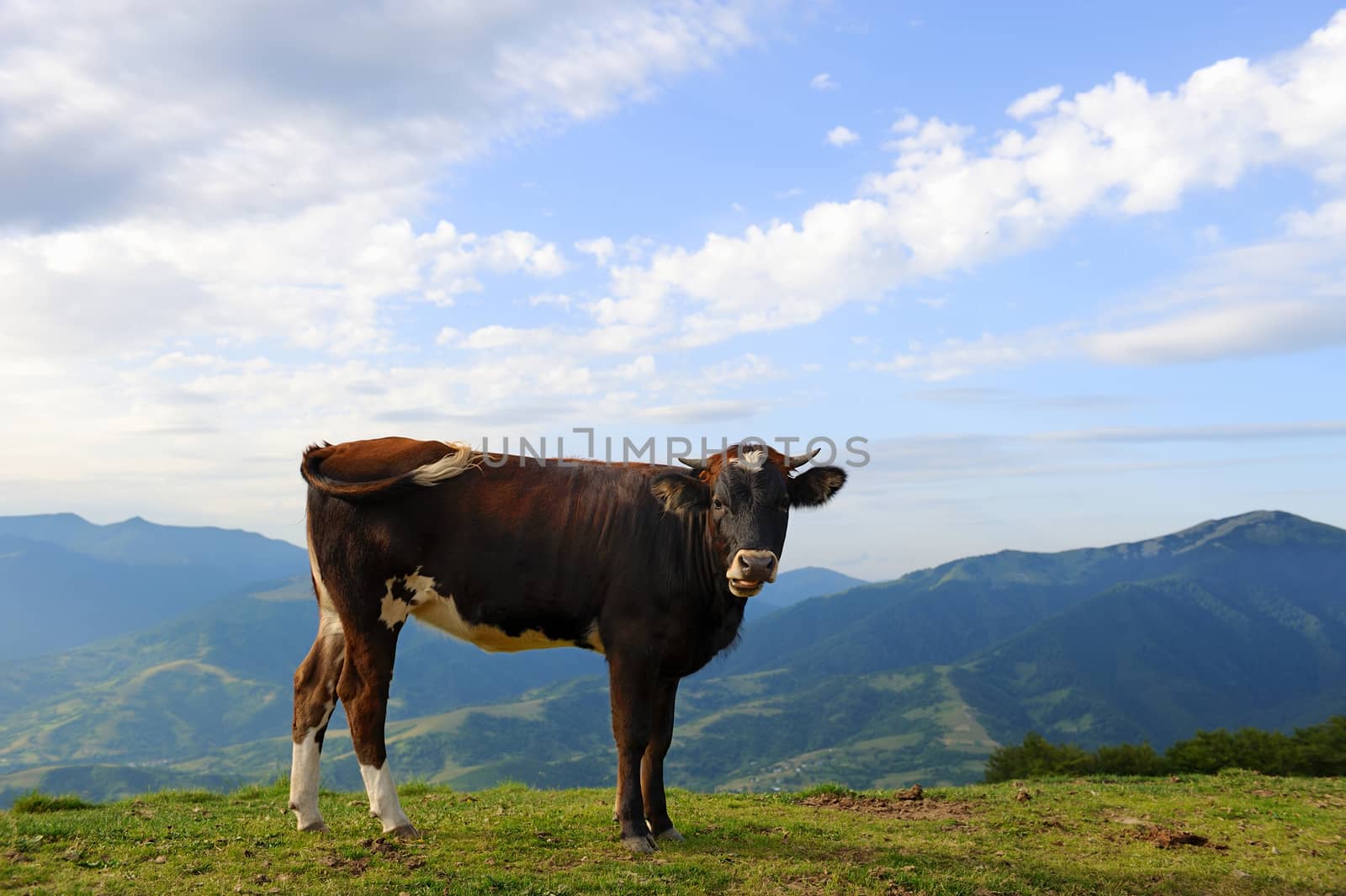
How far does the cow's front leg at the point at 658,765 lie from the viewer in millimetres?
8367

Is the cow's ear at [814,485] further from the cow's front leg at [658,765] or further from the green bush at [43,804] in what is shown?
the green bush at [43,804]

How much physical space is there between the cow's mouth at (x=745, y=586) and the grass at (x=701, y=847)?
7.12 ft

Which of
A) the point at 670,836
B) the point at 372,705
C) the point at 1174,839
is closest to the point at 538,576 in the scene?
the point at 372,705

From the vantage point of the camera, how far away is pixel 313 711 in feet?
28.3

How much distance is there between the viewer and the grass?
6918 millimetres

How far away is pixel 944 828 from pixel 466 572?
5.74 m

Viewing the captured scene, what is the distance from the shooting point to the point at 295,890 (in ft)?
21.3

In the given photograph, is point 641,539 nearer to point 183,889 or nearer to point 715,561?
point 715,561

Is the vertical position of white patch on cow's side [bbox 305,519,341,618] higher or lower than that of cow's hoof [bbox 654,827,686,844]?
higher

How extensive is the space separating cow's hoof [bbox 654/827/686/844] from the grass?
6.6 inches

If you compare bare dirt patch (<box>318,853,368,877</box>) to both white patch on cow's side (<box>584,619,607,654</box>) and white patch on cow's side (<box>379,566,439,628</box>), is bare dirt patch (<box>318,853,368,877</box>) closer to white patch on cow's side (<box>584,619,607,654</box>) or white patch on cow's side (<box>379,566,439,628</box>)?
white patch on cow's side (<box>379,566,439,628</box>)

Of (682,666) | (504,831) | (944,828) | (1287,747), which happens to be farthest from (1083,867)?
(1287,747)

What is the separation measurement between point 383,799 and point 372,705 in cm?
85

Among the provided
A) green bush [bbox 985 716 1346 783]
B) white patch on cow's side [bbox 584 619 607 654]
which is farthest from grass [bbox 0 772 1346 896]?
green bush [bbox 985 716 1346 783]
